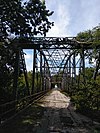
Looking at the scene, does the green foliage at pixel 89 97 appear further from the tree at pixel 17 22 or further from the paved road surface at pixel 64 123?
the tree at pixel 17 22

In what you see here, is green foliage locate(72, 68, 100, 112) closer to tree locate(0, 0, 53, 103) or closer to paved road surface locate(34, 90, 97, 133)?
paved road surface locate(34, 90, 97, 133)

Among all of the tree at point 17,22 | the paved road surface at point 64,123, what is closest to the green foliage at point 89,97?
the paved road surface at point 64,123

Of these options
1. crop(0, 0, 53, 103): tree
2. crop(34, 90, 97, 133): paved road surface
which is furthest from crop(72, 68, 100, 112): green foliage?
crop(0, 0, 53, 103): tree

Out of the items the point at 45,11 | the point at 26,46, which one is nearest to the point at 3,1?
the point at 45,11

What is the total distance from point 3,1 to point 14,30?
342 cm

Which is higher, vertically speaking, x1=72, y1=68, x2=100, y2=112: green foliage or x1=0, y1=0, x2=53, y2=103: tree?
x1=0, y1=0, x2=53, y2=103: tree

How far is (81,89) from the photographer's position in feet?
90.7

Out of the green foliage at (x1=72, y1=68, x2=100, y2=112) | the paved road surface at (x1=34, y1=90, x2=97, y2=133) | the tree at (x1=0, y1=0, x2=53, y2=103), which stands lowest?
the paved road surface at (x1=34, y1=90, x2=97, y2=133)

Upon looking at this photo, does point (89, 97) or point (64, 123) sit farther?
point (89, 97)

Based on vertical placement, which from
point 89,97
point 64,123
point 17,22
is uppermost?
point 17,22

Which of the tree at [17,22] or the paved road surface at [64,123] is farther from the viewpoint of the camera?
the tree at [17,22]

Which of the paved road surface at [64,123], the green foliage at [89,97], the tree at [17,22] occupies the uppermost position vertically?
the tree at [17,22]

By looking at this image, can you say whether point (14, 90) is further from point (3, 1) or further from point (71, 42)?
point (3, 1)

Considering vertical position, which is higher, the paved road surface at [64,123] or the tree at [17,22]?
the tree at [17,22]
